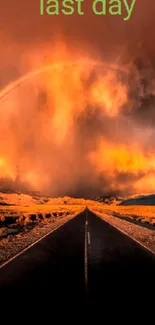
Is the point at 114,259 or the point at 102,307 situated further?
the point at 114,259

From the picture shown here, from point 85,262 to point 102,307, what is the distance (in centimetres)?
719

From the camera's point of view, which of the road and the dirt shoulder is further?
the dirt shoulder

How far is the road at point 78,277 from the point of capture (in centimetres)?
935

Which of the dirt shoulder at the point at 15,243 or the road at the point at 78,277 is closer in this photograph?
the road at the point at 78,277

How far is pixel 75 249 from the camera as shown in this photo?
66.6ft

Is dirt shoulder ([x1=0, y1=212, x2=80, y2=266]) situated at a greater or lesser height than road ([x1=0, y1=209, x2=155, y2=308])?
lesser

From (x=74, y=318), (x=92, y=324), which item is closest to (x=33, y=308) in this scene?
(x=74, y=318)

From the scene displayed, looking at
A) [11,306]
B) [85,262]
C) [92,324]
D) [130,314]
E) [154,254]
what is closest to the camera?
[92,324]

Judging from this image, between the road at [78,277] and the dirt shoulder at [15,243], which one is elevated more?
the road at [78,277]

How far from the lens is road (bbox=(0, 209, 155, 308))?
30.7 ft

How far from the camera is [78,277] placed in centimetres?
1207

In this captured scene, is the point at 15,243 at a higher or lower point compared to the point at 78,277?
lower

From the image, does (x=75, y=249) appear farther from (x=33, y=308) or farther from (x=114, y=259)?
(x=33, y=308)

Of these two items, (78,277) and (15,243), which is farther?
(15,243)
